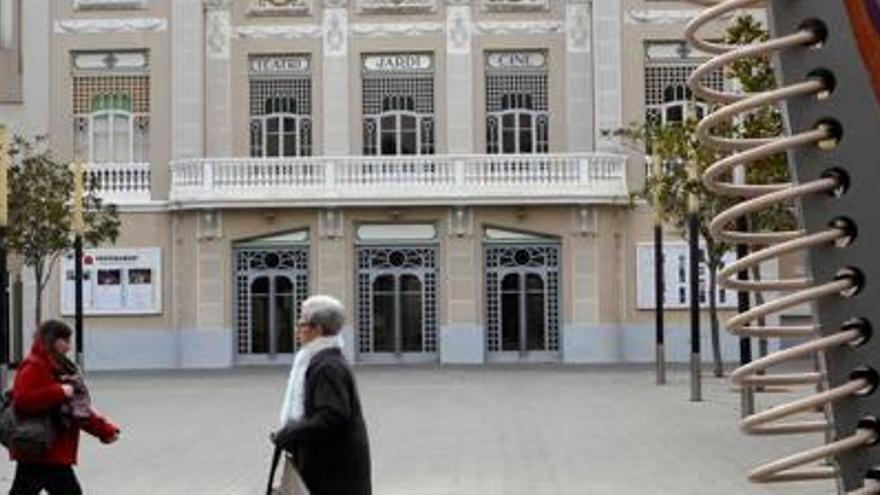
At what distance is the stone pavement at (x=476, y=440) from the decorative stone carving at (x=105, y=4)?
14.4m

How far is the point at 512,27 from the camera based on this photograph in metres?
47.6

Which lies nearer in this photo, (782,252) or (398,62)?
(782,252)

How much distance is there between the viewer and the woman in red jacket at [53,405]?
382 inches

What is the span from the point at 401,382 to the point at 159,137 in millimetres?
13817

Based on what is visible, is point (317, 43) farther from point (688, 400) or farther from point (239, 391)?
point (688, 400)

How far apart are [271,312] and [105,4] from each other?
396 inches

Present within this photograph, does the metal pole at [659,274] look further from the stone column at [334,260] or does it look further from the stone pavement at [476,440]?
the stone column at [334,260]

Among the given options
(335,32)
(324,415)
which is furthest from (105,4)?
(324,415)

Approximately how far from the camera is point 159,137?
1863 inches

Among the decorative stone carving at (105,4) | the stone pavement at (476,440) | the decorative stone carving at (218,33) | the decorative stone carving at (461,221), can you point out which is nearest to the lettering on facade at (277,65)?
the decorative stone carving at (218,33)

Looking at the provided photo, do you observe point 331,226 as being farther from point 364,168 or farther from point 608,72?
point 608,72

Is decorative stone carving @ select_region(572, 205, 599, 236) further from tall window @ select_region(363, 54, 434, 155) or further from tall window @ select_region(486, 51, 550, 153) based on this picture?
tall window @ select_region(363, 54, 434, 155)

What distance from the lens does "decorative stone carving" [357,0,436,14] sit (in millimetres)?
47344

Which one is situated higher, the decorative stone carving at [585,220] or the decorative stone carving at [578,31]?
the decorative stone carving at [578,31]
